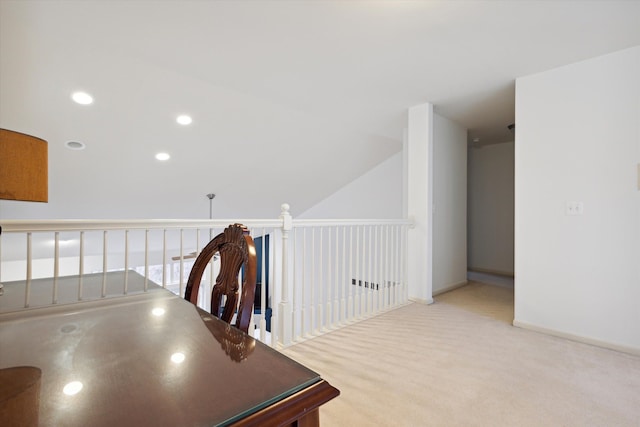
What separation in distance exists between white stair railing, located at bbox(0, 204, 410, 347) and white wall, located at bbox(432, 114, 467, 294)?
27.0 inches

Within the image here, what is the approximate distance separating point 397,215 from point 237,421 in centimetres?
503

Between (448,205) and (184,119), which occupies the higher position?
(184,119)

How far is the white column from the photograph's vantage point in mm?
3342

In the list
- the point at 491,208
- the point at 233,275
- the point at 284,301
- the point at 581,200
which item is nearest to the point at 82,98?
the point at 284,301

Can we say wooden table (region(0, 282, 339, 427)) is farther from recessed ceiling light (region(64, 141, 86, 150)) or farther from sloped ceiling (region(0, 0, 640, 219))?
recessed ceiling light (region(64, 141, 86, 150))

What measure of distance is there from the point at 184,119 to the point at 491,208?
4955 mm

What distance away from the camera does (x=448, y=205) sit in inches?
158

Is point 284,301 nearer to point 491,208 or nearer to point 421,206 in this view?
point 421,206

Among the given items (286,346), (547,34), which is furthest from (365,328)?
(547,34)

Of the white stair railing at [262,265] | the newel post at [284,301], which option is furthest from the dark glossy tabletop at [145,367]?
the newel post at [284,301]

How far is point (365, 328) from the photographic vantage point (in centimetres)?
259

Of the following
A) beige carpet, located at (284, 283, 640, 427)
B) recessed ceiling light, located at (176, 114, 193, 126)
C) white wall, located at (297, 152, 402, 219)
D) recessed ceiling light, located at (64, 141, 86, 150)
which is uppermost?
recessed ceiling light, located at (176, 114, 193, 126)

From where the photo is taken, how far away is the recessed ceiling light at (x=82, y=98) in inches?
113

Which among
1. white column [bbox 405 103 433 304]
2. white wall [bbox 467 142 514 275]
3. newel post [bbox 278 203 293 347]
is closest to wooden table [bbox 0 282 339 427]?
newel post [bbox 278 203 293 347]
